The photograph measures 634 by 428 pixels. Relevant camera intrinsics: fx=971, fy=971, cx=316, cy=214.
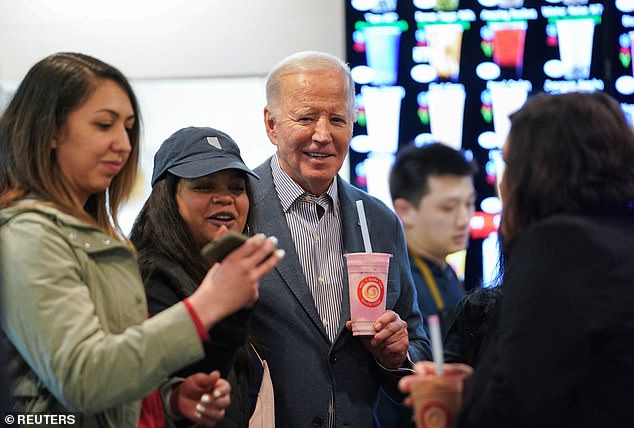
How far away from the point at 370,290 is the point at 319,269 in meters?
0.38

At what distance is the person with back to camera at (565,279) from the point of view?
1878 millimetres

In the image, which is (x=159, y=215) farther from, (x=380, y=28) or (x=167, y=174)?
(x=380, y=28)

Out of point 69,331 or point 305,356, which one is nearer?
point 69,331

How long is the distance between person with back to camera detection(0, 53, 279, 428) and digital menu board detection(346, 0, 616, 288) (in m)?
2.65

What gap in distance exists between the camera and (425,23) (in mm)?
Answer: 4828

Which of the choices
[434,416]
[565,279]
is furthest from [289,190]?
[565,279]

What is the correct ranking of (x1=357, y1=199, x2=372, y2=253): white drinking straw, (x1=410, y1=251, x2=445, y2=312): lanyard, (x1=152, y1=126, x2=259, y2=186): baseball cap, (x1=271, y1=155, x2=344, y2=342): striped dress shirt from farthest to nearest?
(x1=410, y1=251, x2=445, y2=312): lanyard, (x1=271, y1=155, x2=344, y2=342): striped dress shirt, (x1=357, y1=199, x2=372, y2=253): white drinking straw, (x1=152, y1=126, x2=259, y2=186): baseball cap

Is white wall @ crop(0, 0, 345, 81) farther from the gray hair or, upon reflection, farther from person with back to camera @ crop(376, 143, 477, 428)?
the gray hair

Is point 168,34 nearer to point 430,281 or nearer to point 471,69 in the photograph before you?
point 471,69

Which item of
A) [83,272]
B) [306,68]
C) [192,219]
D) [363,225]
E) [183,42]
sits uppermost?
[306,68]

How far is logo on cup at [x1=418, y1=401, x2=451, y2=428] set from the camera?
→ 1.99 metres

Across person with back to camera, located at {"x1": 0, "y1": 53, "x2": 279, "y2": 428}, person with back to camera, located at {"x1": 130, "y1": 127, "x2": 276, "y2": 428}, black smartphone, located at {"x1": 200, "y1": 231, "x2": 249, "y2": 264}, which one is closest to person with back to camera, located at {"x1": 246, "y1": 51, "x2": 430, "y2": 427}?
person with back to camera, located at {"x1": 130, "y1": 127, "x2": 276, "y2": 428}

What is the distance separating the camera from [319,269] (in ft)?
9.98

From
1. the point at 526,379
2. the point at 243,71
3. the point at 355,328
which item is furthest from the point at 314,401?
the point at 243,71
